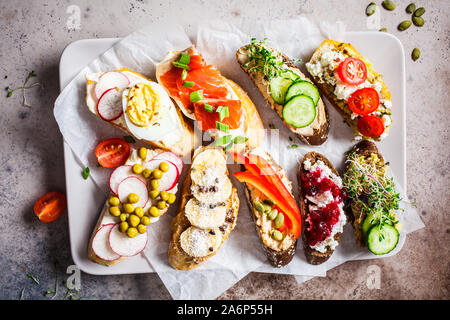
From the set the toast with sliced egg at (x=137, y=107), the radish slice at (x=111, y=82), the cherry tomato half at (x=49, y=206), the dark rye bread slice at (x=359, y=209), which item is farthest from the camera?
the cherry tomato half at (x=49, y=206)

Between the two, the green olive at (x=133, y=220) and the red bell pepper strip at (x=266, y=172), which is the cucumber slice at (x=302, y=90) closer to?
the red bell pepper strip at (x=266, y=172)

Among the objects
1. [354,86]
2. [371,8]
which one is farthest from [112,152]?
[371,8]

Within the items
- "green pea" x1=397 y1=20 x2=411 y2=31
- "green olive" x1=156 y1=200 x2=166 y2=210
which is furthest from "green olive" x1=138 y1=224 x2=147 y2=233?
A: "green pea" x1=397 y1=20 x2=411 y2=31

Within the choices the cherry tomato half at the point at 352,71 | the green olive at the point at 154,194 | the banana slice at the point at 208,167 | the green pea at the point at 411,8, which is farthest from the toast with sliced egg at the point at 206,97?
the green pea at the point at 411,8

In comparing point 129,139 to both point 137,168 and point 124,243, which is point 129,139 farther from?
point 124,243

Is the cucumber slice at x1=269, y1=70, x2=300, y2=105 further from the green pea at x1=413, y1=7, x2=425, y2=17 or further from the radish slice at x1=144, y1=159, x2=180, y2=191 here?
the green pea at x1=413, y1=7, x2=425, y2=17

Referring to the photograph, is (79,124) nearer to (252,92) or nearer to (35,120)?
(35,120)

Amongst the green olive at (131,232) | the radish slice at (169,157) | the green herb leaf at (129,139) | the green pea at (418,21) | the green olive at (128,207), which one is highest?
the green pea at (418,21)

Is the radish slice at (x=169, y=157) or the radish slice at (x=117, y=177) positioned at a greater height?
the radish slice at (x=169, y=157)
